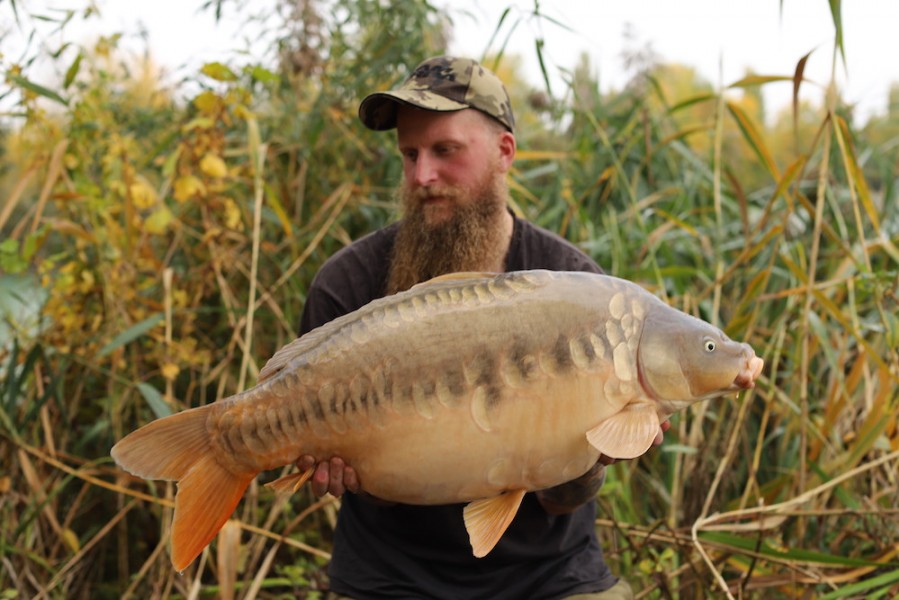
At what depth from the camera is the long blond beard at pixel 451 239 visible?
1746 millimetres

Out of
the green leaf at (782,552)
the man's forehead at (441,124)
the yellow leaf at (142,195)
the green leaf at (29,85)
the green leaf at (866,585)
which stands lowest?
the green leaf at (866,585)

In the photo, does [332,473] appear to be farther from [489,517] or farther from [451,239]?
[451,239]

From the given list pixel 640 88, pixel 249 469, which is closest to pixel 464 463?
pixel 249 469

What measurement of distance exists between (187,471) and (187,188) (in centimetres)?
121

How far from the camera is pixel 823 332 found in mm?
2137

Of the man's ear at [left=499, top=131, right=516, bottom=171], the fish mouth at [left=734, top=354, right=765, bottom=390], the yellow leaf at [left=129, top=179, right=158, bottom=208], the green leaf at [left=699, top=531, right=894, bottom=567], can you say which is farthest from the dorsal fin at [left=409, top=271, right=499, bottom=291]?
the yellow leaf at [left=129, top=179, right=158, bottom=208]

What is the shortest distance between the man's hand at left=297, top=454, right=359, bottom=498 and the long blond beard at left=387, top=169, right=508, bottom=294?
0.52 meters

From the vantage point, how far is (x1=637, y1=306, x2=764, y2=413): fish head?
46.4 inches

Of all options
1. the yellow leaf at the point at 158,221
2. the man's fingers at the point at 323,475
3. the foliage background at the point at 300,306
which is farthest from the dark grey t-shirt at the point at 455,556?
the yellow leaf at the point at 158,221

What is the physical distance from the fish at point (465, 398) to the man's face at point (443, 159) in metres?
0.49

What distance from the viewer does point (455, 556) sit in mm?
1622

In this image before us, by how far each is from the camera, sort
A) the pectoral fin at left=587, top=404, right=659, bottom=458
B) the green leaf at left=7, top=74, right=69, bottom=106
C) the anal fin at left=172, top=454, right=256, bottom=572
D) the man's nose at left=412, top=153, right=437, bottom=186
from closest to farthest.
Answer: the pectoral fin at left=587, top=404, right=659, bottom=458
the anal fin at left=172, top=454, right=256, bottom=572
the man's nose at left=412, top=153, right=437, bottom=186
the green leaf at left=7, top=74, right=69, bottom=106

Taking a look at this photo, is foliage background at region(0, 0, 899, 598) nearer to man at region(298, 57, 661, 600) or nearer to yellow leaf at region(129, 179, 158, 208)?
yellow leaf at region(129, 179, 158, 208)

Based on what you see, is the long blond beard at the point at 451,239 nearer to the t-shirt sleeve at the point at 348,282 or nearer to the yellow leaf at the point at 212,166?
the t-shirt sleeve at the point at 348,282
